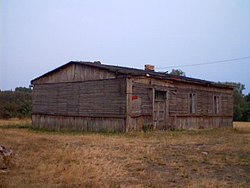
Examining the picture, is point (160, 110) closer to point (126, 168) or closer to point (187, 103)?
point (187, 103)

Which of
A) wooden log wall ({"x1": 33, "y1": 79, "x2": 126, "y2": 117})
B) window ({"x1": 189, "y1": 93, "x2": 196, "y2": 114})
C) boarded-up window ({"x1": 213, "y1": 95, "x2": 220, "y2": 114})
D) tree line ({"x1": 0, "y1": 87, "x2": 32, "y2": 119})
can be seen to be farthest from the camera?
tree line ({"x1": 0, "y1": 87, "x2": 32, "y2": 119})

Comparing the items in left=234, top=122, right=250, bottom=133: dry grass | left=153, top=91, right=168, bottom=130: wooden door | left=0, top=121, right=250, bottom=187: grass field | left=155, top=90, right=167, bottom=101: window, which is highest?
left=155, top=90, right=167, bottom=101: window

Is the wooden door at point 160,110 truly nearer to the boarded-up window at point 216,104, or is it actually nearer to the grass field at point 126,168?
the boarded-up window at point 216,104

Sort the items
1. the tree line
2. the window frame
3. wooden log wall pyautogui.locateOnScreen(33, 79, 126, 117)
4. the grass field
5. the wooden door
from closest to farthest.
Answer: the grass field < wooden log wall pyautogui.locateOnScreen(33, 79, 126, 117) < the wooden door < the window frame < the tree line

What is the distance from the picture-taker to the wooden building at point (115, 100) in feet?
68.5

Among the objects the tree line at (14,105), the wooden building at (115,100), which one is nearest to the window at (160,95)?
the wooden building at (115,100)

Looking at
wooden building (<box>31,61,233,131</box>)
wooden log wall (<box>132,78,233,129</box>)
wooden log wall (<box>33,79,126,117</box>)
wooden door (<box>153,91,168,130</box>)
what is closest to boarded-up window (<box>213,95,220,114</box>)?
wooden log wall (<box>132,78,233,129</box>)

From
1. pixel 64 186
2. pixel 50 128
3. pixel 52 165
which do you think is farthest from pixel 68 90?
pixel 64 186

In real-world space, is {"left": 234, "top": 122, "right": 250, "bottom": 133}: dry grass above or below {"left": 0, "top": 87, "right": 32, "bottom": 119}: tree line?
below

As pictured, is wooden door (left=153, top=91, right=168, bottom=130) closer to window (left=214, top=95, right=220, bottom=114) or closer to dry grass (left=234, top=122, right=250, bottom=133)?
window (left=214, top=95, right=220, bottom=114)

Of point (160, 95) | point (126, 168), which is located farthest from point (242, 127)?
point (126, 168)

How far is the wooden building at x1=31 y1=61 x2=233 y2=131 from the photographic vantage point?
20.9 metres

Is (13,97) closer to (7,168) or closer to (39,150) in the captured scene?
(39,150)

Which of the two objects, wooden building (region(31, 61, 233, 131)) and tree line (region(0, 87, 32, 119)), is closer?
wooden building (region(31, 61, 233, 131))
